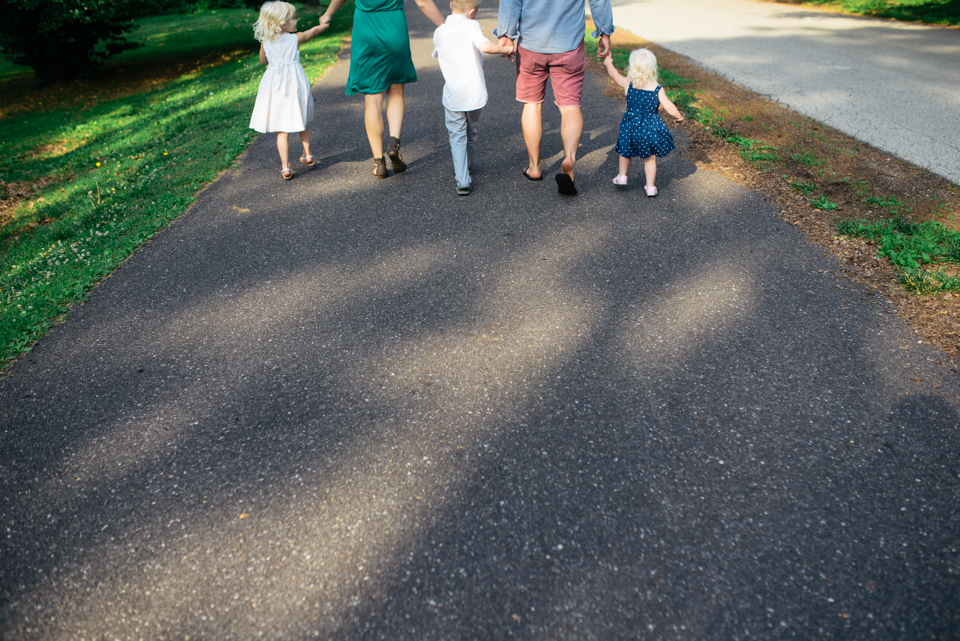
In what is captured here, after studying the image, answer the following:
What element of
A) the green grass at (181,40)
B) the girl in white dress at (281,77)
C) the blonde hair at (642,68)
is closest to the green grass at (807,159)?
the blonde hair at (642,68)

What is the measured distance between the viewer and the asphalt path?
2055mm

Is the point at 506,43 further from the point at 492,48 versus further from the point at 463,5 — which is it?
the point at 463,5

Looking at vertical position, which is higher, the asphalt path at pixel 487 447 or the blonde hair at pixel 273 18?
the blonde hair at pixel 273 18

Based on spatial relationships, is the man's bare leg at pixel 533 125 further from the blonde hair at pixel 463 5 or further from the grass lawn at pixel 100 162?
the grass lawn at pixel 100 162

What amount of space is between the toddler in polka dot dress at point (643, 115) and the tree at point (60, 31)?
1335cm

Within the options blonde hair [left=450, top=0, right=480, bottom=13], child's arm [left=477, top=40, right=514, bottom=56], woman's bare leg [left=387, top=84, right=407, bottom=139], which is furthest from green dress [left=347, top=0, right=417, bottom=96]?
child's arm [left=477, top=40, right=514, bottom=56]

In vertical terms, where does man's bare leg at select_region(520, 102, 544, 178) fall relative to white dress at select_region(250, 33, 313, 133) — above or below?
below

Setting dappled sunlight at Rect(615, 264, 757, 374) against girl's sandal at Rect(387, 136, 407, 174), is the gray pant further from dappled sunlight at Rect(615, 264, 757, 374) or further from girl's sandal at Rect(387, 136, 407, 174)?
dappled sunlight at Rect(615, 264, 757, 374)

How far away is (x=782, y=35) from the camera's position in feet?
41.3

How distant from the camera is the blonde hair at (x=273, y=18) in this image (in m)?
5.39

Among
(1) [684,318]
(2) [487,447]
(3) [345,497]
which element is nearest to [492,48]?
(1) [684,318]

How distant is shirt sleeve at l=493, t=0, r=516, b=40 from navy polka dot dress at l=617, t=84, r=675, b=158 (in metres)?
0.85

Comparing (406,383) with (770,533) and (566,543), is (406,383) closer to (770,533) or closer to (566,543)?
(566,543)

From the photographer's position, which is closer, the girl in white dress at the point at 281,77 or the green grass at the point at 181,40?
the girl in white dress at the point at 281,77
